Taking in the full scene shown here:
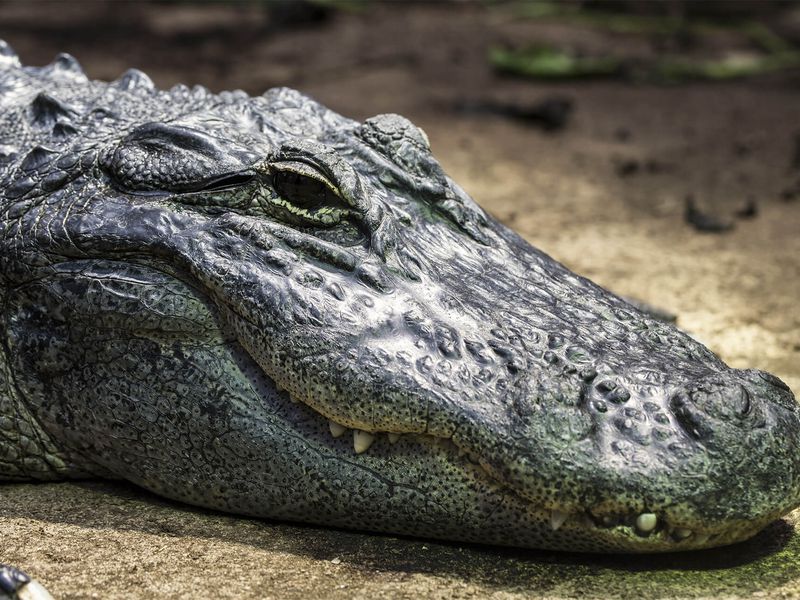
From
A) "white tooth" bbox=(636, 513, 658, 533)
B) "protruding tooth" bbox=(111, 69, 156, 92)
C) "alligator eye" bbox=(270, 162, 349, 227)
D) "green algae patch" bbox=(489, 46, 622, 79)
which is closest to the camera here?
"white tooth" bbox=(636, 513, 658, 533)

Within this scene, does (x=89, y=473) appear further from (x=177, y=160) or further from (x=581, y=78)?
(x=581, y=78)

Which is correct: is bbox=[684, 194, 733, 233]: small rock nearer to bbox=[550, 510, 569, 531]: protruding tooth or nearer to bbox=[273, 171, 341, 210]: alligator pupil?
bbox=[273, 171, 341, 210]: alligator pupil

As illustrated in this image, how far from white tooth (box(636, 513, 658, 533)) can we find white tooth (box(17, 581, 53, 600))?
1.49 m

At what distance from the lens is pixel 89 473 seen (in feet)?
11.8

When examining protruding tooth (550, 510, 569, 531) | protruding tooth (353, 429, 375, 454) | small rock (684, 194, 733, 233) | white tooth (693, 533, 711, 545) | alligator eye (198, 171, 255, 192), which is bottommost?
protruding tooth (550, 510, 569, 531)

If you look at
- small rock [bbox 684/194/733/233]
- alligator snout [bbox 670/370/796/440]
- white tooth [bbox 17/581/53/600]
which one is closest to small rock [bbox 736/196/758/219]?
small rock [bbox 684/194/733/233]

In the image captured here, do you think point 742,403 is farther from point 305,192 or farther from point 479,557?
point 305,192

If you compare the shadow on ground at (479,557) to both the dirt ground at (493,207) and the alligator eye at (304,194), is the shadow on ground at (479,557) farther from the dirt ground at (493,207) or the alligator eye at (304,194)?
the alligator eye at (304,194)

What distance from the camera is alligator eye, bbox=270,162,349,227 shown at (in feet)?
11.1

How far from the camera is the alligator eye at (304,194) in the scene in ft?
11.1

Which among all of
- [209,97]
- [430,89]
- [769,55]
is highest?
[769,55]

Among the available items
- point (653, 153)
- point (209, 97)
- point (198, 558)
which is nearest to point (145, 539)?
point (198, 558)

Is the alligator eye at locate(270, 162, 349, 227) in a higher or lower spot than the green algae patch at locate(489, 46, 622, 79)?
lower

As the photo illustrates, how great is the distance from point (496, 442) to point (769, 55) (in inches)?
396
